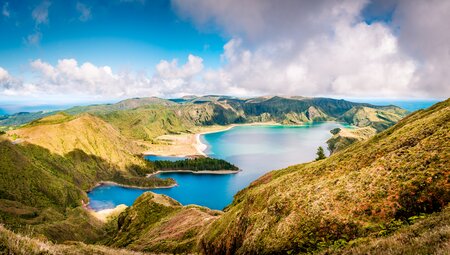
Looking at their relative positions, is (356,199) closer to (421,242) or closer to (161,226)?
(421,242)

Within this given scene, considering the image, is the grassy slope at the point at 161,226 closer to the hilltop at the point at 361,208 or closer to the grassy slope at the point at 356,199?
the hilltop at the point at 361,208

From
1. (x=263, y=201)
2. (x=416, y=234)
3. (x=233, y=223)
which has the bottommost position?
(x=233, y=223)

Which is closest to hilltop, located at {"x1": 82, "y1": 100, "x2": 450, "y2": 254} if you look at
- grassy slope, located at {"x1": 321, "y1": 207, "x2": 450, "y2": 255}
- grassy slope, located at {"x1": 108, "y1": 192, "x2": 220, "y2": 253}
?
grassy slope, located at {"x1": 321, "y1": 207, "x2": 450, "y2": 255}

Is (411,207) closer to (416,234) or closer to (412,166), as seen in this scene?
(412,166)

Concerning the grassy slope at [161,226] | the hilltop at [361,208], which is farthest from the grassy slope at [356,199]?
the grassy slope at [161,226]

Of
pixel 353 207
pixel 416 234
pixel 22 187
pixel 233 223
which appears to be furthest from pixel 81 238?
pixel 416 234
